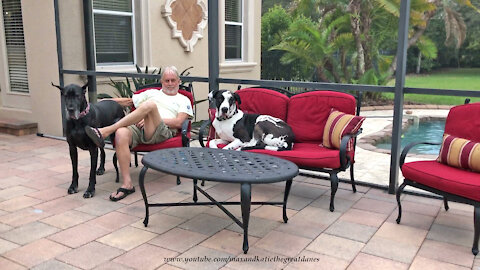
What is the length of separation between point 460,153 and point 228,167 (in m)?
1.62

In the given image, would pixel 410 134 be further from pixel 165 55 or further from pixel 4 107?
pixel 4 107

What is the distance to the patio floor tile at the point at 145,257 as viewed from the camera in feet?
8.21

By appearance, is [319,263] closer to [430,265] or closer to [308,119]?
[430,265]

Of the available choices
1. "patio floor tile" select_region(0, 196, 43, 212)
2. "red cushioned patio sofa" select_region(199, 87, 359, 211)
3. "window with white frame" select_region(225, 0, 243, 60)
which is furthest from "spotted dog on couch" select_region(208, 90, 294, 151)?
"window with white frame" select_region(225, 0, 243, 60)

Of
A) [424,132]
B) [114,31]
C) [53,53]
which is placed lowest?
[424,132]

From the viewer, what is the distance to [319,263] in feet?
8.29

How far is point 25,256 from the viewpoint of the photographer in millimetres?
2592

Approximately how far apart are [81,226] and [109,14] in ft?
14.5

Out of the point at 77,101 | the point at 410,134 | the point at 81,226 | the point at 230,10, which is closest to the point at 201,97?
the point at 230,10

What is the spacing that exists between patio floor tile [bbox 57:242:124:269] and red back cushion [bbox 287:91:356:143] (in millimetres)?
1952

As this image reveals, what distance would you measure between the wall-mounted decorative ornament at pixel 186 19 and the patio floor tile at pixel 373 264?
18.9 ft

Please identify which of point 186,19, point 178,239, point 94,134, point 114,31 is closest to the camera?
point 178,239

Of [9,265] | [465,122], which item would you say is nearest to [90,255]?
[9,265]

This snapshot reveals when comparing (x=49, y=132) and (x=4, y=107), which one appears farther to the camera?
(x=4, y=107)
